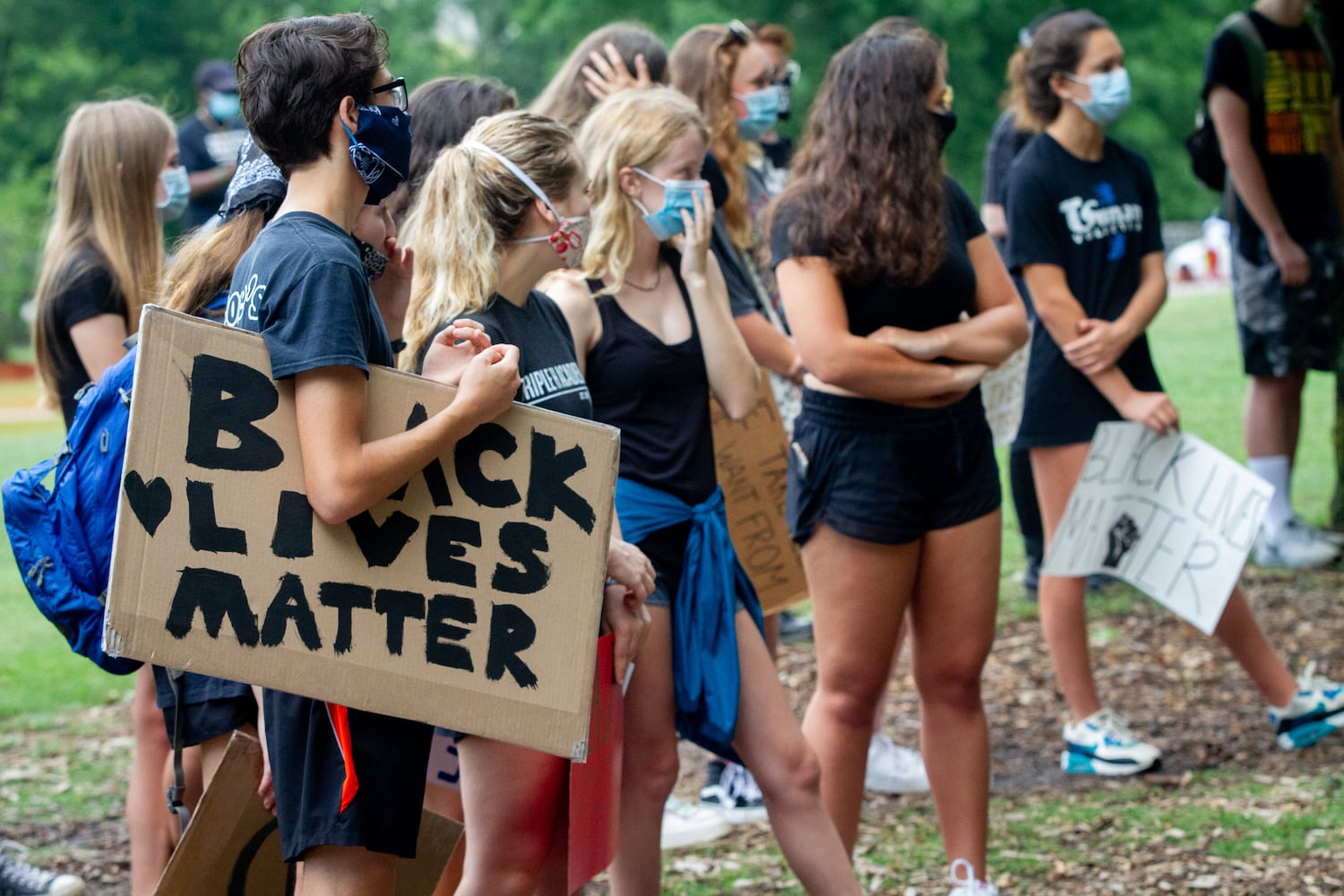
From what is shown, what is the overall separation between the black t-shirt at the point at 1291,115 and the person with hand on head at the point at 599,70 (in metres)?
2.99

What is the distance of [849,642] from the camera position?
3.76m

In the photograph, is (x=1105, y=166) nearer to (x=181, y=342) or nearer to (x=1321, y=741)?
(x=1321, y=741)

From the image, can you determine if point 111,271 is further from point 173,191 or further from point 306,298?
point 306,298

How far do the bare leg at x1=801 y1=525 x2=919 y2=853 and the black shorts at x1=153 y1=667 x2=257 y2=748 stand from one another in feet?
4.70

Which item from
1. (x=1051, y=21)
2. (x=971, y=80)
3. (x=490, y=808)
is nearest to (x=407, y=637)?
(x=490, y=808)

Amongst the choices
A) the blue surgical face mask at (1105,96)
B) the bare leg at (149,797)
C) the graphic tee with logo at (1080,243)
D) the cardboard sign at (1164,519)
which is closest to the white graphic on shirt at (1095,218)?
the graphic tee with logo at (1080,243)

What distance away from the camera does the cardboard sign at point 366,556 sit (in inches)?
90.7

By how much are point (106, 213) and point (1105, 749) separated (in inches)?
137

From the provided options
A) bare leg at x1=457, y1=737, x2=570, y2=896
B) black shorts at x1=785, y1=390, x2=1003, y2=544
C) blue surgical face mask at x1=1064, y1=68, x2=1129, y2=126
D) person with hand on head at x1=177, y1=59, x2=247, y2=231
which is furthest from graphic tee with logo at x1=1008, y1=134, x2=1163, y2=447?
person with hand on head at x1=177, y1=59, x2=247, y2=231

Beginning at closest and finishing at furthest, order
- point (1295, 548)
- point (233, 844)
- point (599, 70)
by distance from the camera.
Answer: point (233, 844), point (599, 70), point (1295, 548)

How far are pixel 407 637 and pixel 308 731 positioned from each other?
0.83 ft

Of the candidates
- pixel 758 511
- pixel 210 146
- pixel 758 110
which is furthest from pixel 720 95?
pixel 210 146

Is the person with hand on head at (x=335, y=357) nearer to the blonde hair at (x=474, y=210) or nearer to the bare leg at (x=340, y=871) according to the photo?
the bare leg at (x=340, y=871)

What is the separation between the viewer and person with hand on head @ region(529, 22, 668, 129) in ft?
15.3
